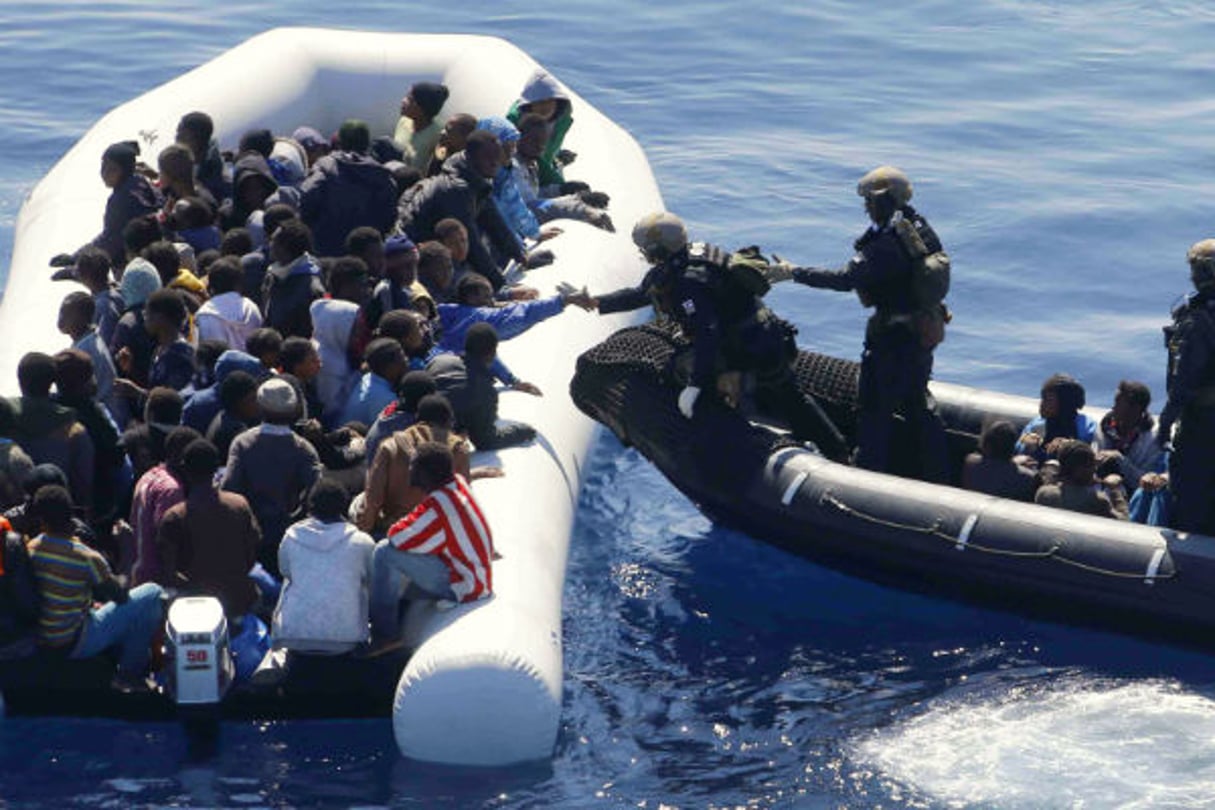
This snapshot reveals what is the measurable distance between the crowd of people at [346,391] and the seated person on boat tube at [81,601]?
1 cm

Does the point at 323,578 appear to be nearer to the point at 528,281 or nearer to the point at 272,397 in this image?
the point at 272,397

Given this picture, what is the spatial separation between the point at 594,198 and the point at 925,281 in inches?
130

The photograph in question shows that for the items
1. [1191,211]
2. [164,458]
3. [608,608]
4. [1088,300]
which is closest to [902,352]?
[608,608]

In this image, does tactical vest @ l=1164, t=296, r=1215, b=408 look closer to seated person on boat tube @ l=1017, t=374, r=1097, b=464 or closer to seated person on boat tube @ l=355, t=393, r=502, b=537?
seated person on boat tube @ l=1017, t=374, r=1097, b=464

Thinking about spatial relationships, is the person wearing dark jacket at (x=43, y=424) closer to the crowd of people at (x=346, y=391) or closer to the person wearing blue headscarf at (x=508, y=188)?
the crowd of people at (x=346, y=391)

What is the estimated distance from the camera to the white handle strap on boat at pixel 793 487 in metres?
9.87

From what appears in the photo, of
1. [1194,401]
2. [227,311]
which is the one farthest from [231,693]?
[1194,401]

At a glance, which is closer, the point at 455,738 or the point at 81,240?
the point at 455,738

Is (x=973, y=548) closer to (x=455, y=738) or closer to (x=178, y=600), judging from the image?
(x=455, y=738)

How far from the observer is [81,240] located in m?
11.4

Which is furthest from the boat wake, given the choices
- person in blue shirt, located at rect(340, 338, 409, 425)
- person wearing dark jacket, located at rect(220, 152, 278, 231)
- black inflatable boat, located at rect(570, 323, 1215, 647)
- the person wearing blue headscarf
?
person wearing dark jacket, located at rect(220, 152, 278, 231)

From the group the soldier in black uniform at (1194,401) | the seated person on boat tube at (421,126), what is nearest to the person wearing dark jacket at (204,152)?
the seated person on boat tube at (421,126)

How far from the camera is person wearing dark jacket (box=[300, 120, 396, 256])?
426 inches

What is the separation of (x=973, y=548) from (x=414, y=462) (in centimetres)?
246
